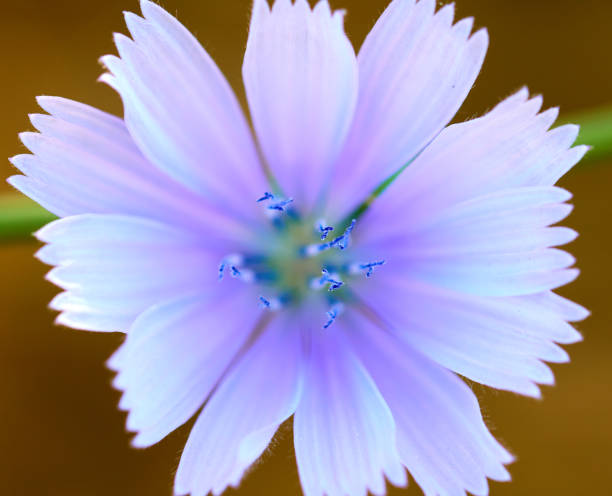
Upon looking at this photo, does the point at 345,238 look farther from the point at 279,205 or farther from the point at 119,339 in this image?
the point at 119,339

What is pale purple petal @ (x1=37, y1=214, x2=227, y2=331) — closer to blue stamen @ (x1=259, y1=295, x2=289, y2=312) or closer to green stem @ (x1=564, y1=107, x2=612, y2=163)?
blue stamen @ (x1=259, y1=295, x2=289, y2=312)

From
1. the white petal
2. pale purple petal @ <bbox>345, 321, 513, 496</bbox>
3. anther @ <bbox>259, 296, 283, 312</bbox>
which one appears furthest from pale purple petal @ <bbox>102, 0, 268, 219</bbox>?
pale purple petal @ <bbox>345, 321, 513, 496</bbox>

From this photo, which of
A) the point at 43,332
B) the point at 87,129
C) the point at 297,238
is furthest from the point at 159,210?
the point at 43,332

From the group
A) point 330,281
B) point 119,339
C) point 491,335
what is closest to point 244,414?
point 330,281

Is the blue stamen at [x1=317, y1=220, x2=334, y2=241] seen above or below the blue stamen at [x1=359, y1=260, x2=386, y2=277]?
above

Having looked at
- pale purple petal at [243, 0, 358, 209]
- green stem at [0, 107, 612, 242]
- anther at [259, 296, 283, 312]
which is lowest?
anther at [259, 296, 283, 312]

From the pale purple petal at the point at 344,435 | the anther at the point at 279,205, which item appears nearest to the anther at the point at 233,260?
the anther at the point at 279,205

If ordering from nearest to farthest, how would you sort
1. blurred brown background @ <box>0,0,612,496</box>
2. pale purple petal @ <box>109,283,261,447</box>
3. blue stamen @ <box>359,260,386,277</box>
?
pale purple petal @ <box>109,283,261,447</box> → blue stamen @ <box>359,260,386,277</box> → blurred brown background @ <box>0,0,612,496</box>
